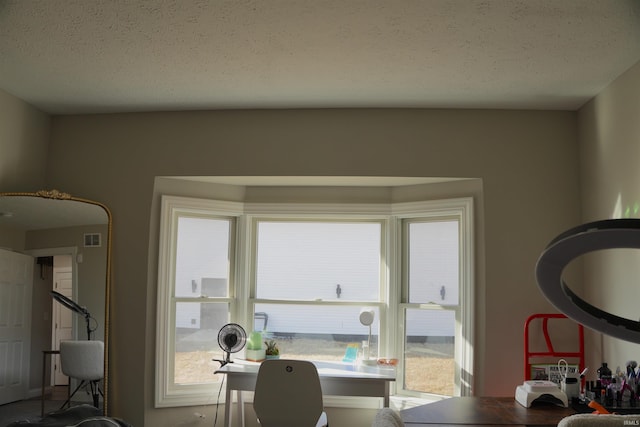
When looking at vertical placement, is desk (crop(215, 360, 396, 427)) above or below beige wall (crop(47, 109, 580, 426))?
below

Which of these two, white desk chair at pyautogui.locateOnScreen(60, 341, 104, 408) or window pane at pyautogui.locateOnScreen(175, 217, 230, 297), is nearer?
white desk chair at pyautogui.locateOnScreen(60, 341, 104, 408)

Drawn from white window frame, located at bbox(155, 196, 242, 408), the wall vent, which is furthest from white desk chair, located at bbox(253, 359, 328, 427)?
the wall vent

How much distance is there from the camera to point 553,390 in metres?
4.11

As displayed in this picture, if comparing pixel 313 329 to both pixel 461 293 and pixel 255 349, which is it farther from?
pixel 461 293

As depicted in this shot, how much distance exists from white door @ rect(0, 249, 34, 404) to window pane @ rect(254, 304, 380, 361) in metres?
1.77

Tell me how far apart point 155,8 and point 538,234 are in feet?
10.2

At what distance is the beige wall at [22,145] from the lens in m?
5.01

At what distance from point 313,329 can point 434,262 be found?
112 centimetres

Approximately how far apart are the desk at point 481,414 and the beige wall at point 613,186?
738 mm

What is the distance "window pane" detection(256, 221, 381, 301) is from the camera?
5.75 metres

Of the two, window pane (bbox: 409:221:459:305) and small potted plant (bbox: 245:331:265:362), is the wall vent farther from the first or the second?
window pane (bbox: 409:221:459:305)

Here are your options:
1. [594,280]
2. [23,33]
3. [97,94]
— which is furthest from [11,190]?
[594,280]

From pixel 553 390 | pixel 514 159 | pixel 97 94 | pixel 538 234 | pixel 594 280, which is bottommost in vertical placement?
pixel 553 390

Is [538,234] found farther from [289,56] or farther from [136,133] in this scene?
[136,133]
